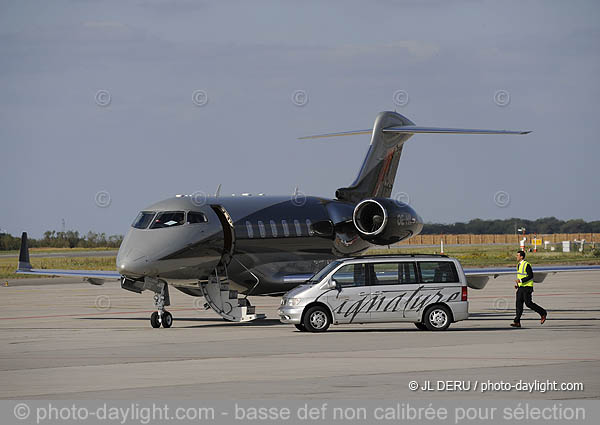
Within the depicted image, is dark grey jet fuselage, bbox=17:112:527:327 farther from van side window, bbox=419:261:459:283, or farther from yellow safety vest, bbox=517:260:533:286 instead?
van side window, bbox=419:261:459:283

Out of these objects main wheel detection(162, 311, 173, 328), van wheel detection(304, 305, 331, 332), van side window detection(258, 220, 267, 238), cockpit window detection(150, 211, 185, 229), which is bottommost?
main wheel detection(162, 311, 173, 328)

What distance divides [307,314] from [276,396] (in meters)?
11.2

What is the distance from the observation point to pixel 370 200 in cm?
3319

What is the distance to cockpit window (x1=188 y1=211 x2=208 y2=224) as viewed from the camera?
29.8m

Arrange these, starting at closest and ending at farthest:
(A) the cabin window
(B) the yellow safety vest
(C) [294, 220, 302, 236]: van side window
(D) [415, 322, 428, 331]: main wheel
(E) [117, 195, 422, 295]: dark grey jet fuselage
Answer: (D) [415, 322, 428, 331]: main wheel → (B) the yellow safety vest → (E) [117, 195, 422, 295]: dark grey jet fuselage → (C) [294, 220, 302, 236]: van side window → (A) the cabin window

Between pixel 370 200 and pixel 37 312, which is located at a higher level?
pixel 370 200

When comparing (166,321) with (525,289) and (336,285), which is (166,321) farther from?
(525,289)

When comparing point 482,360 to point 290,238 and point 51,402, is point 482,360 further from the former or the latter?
point 290,238

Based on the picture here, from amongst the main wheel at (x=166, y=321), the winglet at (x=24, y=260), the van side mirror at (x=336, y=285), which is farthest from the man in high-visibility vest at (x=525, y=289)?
the winglet at (x=24, y=260)

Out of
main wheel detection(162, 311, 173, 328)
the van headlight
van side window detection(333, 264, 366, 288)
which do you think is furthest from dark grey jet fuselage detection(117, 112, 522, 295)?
van side window detection(333, 264, 366, 288)

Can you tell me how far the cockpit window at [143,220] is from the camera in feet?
96.4

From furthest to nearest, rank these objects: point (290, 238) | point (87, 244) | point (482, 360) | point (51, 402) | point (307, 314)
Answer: point (87, 244) → point (290, 238) → point (307, 314) → point (482, 360) → point (51, 402)

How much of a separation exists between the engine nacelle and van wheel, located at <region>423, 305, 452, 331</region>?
741cm

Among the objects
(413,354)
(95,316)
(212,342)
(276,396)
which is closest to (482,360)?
(413,354)
